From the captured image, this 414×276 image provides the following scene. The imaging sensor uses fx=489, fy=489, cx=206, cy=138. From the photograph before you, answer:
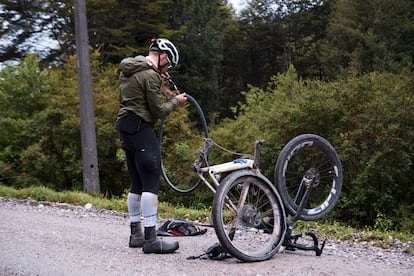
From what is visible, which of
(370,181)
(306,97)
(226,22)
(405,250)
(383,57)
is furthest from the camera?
(226,22)

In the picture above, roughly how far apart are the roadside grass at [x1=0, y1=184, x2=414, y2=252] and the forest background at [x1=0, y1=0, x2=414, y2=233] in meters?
2.52

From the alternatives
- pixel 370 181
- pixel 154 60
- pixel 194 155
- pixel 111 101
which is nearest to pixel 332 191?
pixel 154 60

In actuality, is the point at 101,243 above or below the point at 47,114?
below

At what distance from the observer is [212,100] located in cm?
3638

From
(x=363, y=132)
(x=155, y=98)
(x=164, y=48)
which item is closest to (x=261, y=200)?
(x=155, y=98)

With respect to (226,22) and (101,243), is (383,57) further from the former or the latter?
(101,243)

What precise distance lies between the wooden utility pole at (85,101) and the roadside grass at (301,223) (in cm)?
275

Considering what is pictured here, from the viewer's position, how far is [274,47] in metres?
45.5

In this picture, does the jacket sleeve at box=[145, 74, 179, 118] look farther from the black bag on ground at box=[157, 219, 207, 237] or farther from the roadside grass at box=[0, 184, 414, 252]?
the roadside grass at box=[0, 184, 414, 252]

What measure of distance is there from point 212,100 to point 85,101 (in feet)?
72.5

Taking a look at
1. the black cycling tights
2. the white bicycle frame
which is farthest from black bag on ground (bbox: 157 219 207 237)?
the white bicycle frame

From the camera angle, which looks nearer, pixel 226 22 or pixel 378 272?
pixel 378 272

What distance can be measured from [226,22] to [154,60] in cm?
3976

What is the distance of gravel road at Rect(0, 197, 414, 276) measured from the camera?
4871mm
